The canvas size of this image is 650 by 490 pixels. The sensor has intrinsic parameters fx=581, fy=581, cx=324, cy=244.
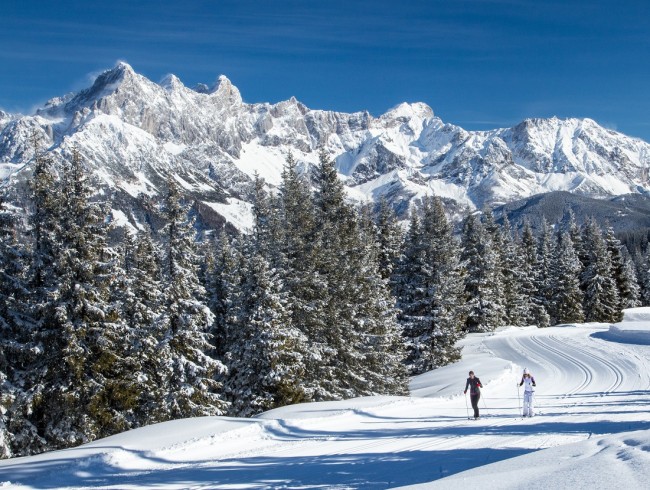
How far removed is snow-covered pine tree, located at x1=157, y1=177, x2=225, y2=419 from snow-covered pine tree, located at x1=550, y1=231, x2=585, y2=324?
4805 centimetres

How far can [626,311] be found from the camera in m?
64.1

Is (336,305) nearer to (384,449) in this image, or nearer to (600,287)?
(384,449)

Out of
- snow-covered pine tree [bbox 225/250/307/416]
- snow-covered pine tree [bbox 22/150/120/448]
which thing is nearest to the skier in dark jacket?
snow-covered pine tree [bbox 225/250/307/416]

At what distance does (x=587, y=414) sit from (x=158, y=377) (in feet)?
54.0

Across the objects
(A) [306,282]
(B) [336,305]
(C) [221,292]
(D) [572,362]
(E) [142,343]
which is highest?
(C) [221,292]

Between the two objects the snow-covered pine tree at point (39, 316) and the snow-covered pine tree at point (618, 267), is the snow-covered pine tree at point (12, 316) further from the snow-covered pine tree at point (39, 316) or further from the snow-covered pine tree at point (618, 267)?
the snow-covered pine tree at point (618, 267)

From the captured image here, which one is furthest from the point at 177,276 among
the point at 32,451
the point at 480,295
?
the point at 480,295

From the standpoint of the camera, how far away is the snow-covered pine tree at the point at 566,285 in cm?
6219

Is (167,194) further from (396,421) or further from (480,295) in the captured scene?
(480,295)

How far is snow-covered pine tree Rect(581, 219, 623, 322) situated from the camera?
206ft

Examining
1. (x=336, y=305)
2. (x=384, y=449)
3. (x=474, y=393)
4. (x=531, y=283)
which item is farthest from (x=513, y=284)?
(x=384, y=449)

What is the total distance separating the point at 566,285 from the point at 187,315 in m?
51.2

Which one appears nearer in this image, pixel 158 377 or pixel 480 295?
pixel 158 377

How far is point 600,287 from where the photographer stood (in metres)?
63.9
